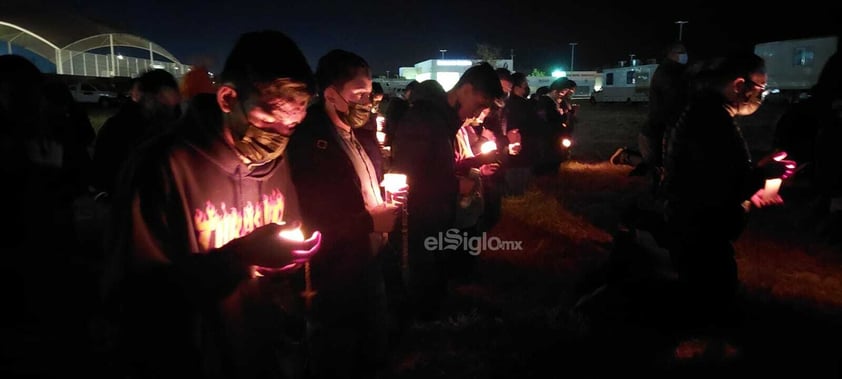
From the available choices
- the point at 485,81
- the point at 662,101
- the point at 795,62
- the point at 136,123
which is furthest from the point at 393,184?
the point at 795,62

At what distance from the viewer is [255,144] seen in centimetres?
196

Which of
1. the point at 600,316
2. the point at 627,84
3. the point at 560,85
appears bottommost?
the point at 600,316

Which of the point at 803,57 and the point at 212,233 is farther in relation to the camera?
the point at 803,57

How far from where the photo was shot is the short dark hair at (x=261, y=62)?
6.32 ft

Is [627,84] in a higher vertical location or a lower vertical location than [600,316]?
higher

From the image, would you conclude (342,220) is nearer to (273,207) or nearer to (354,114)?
(354,114)

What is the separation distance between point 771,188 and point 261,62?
324 centimetres

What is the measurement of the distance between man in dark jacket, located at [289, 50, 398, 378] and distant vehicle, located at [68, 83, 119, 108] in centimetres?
3912

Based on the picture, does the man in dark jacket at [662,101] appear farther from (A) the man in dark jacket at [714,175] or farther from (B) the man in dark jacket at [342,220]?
(B) the man in dark jacket at [342,220]

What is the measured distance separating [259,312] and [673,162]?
9.48 feet

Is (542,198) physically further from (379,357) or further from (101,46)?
(101,46)

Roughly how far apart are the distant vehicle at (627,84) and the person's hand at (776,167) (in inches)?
1667

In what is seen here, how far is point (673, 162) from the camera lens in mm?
3775

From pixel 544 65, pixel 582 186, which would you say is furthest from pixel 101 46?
pixel 544 65
